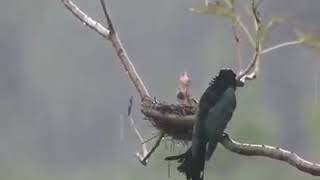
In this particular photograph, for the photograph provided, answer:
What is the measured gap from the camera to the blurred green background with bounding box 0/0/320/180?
7.29 ft

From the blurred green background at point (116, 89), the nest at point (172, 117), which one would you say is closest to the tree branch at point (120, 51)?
the nest at point (172, 117)

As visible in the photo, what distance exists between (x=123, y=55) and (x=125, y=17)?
24.7 inches

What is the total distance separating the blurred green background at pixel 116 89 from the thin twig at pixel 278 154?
0.75m

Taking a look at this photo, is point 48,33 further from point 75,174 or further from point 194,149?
point 194,149

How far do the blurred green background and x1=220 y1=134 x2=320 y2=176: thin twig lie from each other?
29.6 inches

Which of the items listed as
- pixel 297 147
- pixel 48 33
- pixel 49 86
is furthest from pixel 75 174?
pixel 297 147

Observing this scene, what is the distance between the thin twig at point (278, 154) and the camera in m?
1.39

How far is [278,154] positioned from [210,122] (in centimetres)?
15

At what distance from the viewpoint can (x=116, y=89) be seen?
7.54 ft

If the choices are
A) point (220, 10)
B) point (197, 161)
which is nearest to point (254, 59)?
point (220, 10)

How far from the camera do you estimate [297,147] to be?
2.21m

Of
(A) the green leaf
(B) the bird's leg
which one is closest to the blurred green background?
(B) the bird's leg

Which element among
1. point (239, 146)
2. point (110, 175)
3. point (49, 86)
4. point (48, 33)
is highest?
point (48, 33)

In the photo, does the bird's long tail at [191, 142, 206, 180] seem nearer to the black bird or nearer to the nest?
the black bird
